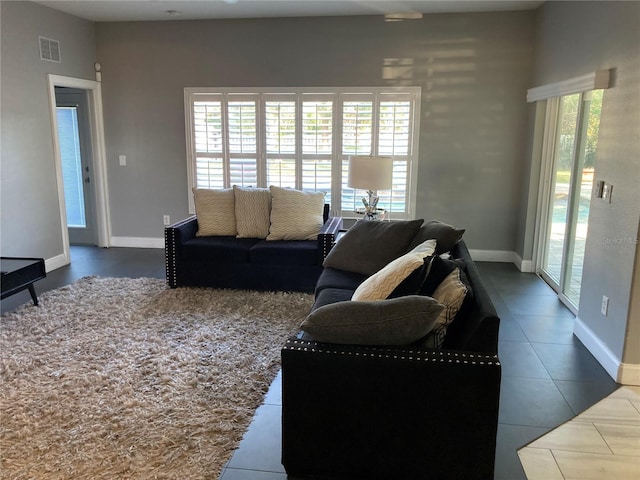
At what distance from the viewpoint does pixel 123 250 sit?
19.7ft

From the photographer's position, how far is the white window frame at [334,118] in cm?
534

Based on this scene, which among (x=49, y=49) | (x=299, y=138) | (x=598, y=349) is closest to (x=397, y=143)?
(x=299, y=138)

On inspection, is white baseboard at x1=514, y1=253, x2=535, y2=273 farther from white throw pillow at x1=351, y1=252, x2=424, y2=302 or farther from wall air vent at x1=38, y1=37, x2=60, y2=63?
wall air vent at x1=38, y1=37, x2=60, y2=63

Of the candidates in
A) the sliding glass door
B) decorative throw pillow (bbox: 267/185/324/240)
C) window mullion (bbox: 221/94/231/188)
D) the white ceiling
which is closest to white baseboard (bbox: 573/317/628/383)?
the sliding glass door

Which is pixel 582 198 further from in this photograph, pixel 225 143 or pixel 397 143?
pixel 225 143

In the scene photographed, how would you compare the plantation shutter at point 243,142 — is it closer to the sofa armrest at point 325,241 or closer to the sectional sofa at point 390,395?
the sofa armrest at point 325,241

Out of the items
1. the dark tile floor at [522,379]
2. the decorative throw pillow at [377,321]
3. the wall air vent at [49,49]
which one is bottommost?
the dark tile floor at [522,379]

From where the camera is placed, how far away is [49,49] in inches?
196

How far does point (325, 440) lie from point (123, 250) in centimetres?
477

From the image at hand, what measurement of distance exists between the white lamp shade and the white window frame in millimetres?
1139

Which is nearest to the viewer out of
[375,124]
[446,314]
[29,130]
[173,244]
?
[446,314]

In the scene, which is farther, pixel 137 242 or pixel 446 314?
pixel 137 242

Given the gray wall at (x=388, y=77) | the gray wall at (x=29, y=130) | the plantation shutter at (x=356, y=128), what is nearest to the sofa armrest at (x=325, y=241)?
the plantation shutter at (x=356, y=128)

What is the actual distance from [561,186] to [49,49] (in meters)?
5.30
